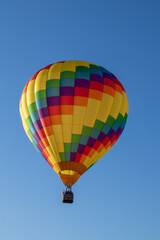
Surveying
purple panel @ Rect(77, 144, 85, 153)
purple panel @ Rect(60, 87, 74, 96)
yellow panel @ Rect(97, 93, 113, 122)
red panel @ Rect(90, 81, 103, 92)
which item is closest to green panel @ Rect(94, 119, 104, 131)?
yellow panel @ Rect(97, 93, 113, 122)

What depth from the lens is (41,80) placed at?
24.7 metres

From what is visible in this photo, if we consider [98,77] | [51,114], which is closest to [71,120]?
[51,114]

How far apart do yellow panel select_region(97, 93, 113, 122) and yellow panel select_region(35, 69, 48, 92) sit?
3035mm

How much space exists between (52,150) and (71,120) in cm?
172

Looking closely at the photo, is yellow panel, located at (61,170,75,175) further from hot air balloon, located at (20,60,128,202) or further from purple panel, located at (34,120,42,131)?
purple panel, located at (34,120,42,131)

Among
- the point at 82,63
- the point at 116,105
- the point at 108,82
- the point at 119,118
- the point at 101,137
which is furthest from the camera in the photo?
the point at 82,63

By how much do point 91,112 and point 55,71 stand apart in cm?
298

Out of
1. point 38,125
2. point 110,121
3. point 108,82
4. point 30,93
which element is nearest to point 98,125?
A: point 110,121

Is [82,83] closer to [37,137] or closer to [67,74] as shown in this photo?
[67,74]

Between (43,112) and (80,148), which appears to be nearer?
(80,148)

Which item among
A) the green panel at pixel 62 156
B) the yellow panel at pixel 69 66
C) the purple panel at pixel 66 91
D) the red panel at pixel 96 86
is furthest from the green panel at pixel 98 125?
the yellow panel at pixel 69 66

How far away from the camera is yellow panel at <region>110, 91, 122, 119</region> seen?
24.3m

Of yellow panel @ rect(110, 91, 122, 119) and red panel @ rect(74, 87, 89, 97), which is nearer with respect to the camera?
red panel @ rect(74, 87, 89, 97)

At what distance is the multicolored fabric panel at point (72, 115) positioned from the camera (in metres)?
23.4
